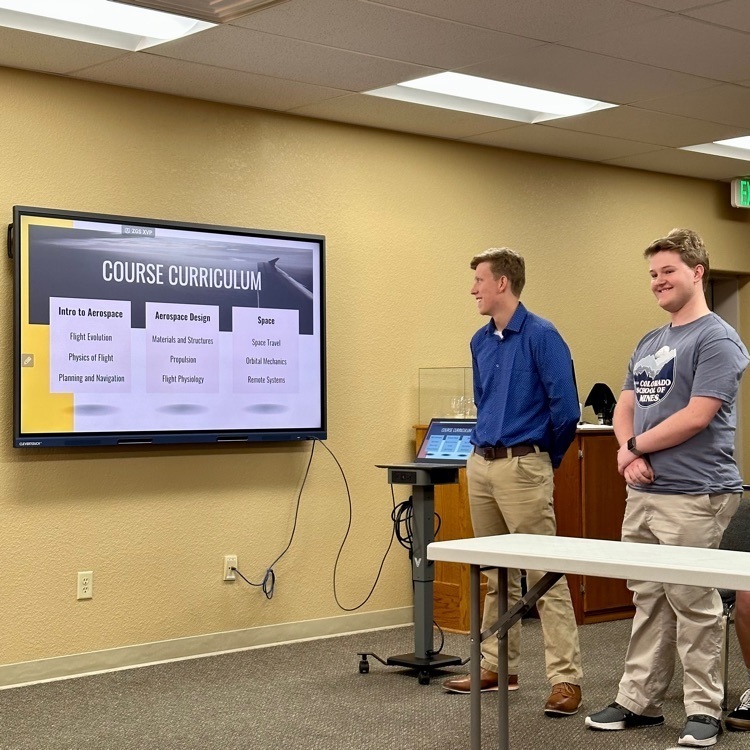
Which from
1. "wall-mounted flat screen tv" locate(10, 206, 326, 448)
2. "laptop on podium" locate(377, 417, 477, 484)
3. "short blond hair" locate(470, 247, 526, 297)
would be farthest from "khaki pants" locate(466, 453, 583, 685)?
"wall-mounted flat screen tv" locate(10, 206, 326, 448)

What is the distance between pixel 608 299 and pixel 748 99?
1.84 meters

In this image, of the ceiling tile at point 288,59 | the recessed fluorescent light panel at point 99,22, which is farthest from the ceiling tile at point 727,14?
the recessed fluorescent light panel at point 99,22

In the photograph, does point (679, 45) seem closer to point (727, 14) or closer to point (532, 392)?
point (727, 14)

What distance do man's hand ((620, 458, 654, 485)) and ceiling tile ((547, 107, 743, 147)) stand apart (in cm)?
245

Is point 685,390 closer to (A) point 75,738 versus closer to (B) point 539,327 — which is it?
(B) point 539,327

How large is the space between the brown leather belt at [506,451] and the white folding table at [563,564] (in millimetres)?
735

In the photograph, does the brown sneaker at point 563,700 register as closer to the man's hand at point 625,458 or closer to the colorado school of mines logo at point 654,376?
the man's hand at point 625,458

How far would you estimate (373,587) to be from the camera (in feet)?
19.6

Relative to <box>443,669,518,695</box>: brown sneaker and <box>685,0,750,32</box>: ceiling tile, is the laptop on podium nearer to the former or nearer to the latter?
<box>443,669,518,695</box>: brown sneaker

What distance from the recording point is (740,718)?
13.0 feet

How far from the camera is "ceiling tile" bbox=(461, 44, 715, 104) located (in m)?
4.81

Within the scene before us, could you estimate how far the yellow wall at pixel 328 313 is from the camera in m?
4.89

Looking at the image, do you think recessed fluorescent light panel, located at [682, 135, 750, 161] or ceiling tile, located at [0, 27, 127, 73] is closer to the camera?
ceiling tile, located at [0, 27, 127, 73]

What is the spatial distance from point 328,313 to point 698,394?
250cm
